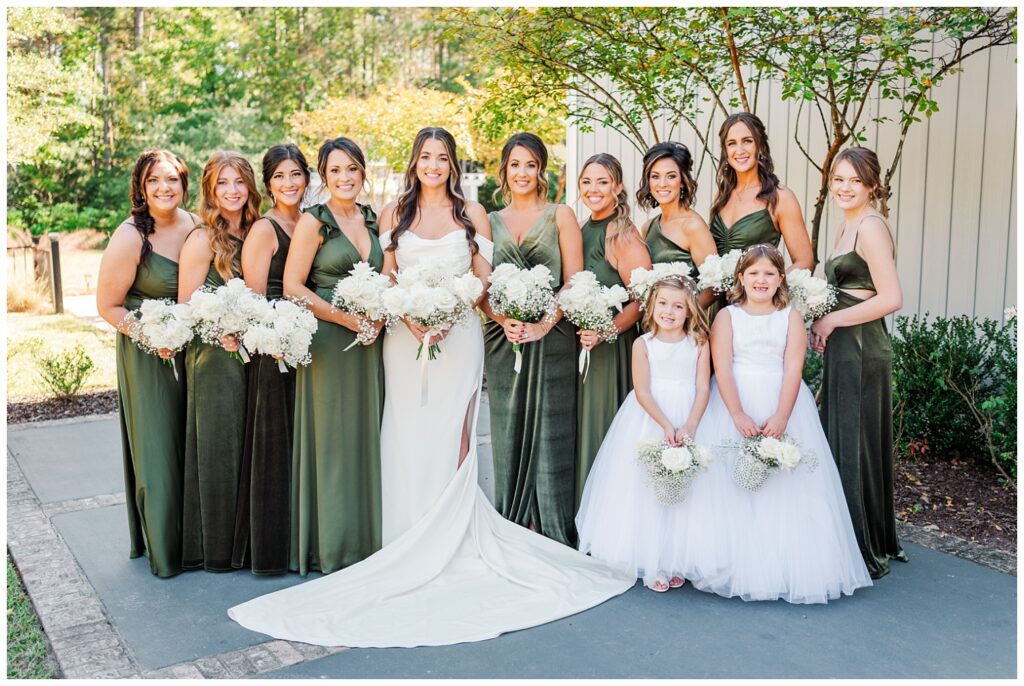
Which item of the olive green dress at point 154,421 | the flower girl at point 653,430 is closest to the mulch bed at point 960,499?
the flower girl at point 653,430

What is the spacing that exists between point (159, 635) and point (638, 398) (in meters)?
2.64

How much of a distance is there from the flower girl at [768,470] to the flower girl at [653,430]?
0.11 metres

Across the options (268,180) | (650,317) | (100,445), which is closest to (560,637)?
(650,317)

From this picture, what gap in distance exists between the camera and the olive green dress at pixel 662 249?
17.4ft

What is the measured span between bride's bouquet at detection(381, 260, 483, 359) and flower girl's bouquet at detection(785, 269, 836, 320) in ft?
5.50

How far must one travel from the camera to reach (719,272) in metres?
5.00

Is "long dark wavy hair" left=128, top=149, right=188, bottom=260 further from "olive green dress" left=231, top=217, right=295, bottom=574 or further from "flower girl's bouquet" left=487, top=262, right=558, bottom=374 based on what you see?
"flower girl's bouquet" left=487, top=262, right=558, bottom=374

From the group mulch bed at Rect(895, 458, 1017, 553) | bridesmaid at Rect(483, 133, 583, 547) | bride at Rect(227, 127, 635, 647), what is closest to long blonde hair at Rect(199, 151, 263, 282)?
bride at Rect(227, 127, 635, 647)

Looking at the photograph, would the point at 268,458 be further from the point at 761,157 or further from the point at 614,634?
the point at 761,157

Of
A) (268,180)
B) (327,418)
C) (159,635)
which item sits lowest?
(159,635)

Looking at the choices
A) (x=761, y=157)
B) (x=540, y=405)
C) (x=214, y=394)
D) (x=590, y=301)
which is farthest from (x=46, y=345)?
(x=761, y=157)

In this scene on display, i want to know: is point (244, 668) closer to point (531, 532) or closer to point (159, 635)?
point (159, 635)

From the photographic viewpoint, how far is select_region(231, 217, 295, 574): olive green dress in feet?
16.7

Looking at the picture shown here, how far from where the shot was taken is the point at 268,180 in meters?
5.10
